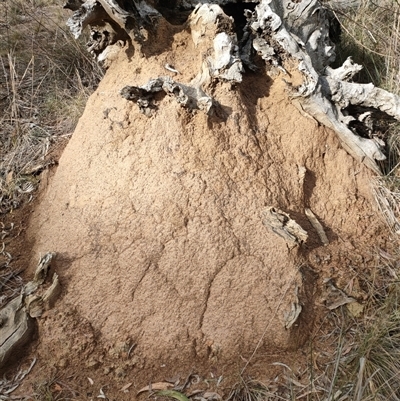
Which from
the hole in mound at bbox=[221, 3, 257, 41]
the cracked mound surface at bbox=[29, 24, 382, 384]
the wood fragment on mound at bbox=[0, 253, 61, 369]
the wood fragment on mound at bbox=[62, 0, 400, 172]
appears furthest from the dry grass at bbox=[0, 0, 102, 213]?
the hole in mound at bbox=[221, 3, 257, 41]

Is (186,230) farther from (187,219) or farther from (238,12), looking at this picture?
(238,12)

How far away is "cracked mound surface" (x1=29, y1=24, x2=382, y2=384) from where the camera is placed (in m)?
1.98

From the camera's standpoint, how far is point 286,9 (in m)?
2.56

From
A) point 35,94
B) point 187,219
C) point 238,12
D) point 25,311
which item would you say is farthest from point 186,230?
point 35,94

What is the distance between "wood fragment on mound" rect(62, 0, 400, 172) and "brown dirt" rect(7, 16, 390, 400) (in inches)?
3.1

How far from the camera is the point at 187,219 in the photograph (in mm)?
2141

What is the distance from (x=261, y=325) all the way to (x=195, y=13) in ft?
5.12

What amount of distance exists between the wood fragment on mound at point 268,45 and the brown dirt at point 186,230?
8 cm

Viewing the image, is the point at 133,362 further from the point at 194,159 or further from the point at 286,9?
the point at 286,9

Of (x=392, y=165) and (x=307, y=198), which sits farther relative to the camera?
(x=392, y=165)

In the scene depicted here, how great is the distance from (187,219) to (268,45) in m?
0.99

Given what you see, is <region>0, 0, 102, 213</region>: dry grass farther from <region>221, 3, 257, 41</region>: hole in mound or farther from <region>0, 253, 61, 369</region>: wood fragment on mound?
<region>221, 3, 257, 41</region>: hole in mound

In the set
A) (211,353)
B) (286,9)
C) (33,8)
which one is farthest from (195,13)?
(33,8)

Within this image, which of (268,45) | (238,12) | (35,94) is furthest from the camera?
(35,94)
